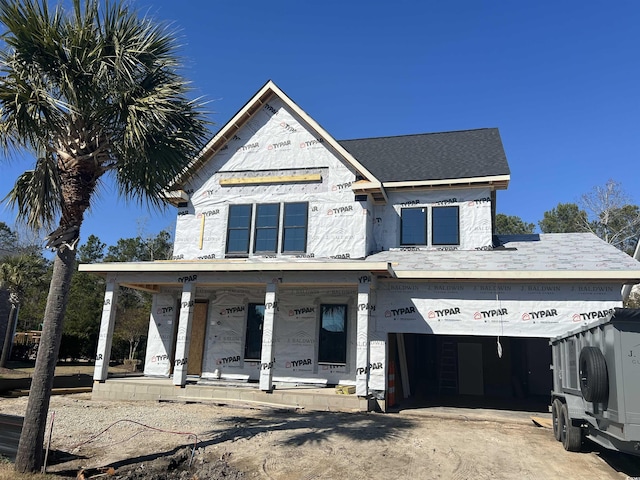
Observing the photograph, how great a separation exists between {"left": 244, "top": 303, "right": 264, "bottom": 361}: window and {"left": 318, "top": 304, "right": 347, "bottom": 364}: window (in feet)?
7.53

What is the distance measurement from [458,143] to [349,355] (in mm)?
9793

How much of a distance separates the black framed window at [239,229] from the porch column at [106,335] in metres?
4.14

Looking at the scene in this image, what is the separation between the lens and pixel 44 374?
7.35 metres

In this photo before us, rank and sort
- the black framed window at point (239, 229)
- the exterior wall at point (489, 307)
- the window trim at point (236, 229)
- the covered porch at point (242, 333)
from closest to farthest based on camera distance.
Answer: the exterior wall at point (489, 307) < the covered porch at point (242, 333) < the window trim at point (236, 229) < the black framed window at point (239, 229)

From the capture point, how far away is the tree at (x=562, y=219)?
48094mm

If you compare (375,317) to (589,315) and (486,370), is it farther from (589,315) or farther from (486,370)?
(486,370)

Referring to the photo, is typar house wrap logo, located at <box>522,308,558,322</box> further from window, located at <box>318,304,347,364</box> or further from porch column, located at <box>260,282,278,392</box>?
porch column, located at <box>260,282,278,392</box>

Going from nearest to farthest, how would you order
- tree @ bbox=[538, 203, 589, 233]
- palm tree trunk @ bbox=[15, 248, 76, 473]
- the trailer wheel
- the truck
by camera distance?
the truck → the trailer wheel → palm tree trunk @ bbox=[15, 248, 76, 473] → tree @ bbox=[538, 203, 589, 233]

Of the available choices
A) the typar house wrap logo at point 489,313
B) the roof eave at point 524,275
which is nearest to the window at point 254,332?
the roof eave at point 524,275

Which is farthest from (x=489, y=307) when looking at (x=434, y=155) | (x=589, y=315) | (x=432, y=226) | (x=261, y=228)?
(x=261, y=228)

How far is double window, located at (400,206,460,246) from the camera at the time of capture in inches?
617

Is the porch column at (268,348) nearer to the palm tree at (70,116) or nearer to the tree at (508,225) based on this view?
the palm tree at (70,116)

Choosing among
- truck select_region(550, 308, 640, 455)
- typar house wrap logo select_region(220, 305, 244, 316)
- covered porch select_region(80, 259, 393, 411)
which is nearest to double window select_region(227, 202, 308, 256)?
covered porch select_region(80, 259, 393, 411)

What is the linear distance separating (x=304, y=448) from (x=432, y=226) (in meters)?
9.65
